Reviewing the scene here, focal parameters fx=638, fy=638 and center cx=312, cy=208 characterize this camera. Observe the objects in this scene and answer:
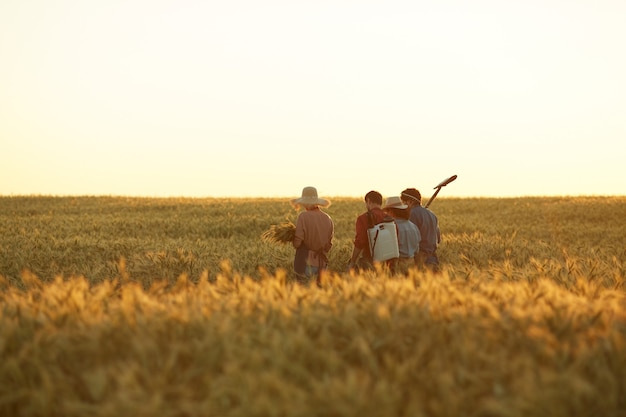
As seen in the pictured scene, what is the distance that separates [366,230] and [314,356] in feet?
21.4

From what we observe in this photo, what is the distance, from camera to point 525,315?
188 inches

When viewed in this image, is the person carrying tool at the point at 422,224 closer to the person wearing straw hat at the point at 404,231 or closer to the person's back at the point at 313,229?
the person wearing straw hat at the point at 404,231

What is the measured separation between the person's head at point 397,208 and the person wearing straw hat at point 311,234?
3.40 feet

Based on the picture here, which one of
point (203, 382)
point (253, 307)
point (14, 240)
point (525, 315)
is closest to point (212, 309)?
point (253, 307)

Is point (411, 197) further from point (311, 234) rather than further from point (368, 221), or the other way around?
point (311, 234)

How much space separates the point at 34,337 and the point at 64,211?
98.5ft

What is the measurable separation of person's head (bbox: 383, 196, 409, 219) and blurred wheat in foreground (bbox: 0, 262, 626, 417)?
18.0 feet

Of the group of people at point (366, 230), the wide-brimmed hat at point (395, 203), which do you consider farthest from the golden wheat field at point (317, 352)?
the wide-brimmed hat at point (395, 203)

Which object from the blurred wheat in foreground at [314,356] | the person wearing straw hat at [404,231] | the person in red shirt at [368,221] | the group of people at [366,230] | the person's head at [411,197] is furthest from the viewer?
the person's head at [411,197]

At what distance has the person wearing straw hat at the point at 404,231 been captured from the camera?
1084 cm

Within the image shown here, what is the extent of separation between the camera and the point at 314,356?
412 cm

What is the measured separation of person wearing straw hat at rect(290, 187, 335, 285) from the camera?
1091 cm

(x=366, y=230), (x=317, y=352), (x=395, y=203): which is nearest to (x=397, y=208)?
(x=395, y=203)

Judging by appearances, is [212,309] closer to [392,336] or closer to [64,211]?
[392,336]
